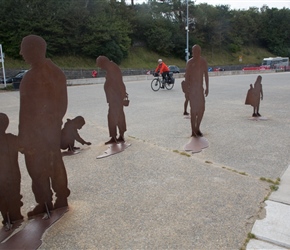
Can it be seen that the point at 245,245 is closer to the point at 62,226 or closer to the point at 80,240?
the point at 80,240

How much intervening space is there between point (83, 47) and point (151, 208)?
119ft

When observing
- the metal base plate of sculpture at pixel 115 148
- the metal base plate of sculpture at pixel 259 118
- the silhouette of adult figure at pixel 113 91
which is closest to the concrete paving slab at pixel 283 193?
the metal base plate of sculpture at pixel 115 148

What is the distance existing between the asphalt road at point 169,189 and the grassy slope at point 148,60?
1164 inches

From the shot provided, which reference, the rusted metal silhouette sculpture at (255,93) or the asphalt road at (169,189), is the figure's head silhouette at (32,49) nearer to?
the asphalt road at (169,189)

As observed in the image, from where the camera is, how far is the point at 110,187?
3488 mm

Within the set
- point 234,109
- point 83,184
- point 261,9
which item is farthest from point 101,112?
point 261,9

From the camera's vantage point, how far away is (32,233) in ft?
8.32

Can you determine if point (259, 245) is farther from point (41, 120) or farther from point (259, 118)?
point (259, 118)

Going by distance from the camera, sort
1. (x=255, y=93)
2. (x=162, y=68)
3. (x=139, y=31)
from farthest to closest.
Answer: (x=139, y=31) < (x=162, y=68) < (x=255, y=93)

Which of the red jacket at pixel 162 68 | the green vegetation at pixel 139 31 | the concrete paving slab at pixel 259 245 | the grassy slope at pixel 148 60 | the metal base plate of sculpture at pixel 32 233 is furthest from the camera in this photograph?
the grassy slope at pixel 148 60

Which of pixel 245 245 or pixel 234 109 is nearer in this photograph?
pixel 245 245

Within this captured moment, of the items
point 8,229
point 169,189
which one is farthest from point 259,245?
point 8,229

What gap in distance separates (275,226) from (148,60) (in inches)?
1760

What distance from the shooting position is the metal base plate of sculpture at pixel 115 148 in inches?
187
